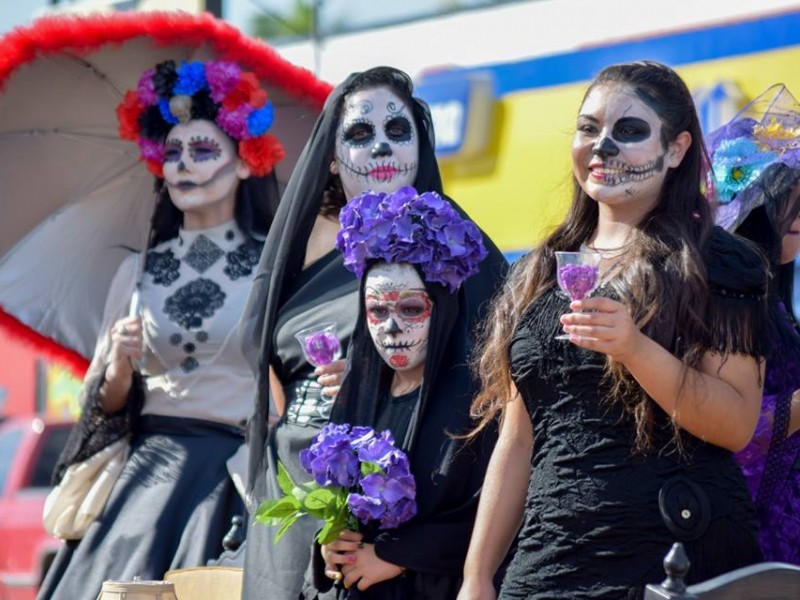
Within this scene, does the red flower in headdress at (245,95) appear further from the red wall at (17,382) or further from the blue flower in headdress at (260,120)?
the red wall at (17,382)

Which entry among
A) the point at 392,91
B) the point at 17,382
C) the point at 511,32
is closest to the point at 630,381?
the point at 392,91

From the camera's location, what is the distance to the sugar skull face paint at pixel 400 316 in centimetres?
378

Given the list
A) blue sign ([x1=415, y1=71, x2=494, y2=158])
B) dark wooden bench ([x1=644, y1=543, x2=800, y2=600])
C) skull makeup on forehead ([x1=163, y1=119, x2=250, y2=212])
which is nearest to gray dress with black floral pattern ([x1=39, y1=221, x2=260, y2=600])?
skull makeup on forehead ([x1=163, y1=119, x2=250, y2=212])

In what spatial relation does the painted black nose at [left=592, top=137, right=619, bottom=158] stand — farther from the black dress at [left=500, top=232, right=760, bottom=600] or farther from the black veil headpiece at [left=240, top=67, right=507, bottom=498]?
the black veil headpiece at [left=240, top=67, right=507, bottom=498]

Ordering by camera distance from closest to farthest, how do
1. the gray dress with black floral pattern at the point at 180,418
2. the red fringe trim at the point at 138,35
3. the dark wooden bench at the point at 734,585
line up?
the dark wooden bench at the point at 734,585
the gray dress with black floral pattern at the point at 180,418
the red fringe trim at the point at 138,35

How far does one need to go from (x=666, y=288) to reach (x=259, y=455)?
1.69 m

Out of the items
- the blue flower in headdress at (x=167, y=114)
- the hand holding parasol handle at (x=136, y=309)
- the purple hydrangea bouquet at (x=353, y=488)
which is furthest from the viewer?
the blue flower in headdress at (x=167, y=114)

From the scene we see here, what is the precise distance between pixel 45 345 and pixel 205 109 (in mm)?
1124

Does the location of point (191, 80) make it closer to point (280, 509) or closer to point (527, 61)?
point (280, 509)

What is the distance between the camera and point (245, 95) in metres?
5.62

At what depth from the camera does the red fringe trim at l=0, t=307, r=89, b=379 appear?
595 cm

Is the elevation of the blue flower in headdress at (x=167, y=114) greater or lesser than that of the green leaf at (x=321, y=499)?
greater

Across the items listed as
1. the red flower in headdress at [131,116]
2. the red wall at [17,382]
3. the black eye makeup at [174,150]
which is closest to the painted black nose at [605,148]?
the black eye makeup at [174,150]

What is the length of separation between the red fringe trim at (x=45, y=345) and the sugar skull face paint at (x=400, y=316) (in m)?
2.42
